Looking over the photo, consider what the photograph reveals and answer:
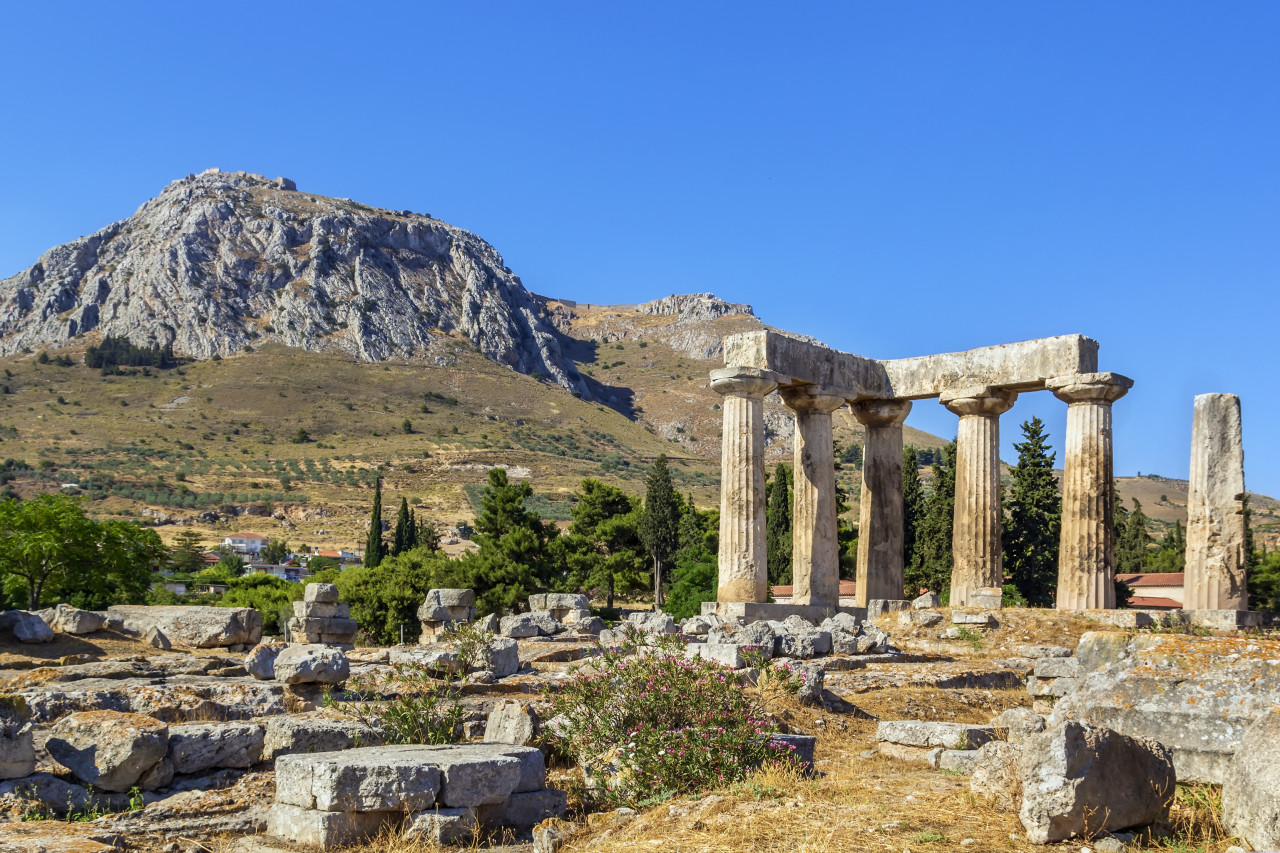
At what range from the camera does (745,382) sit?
70.2 feet

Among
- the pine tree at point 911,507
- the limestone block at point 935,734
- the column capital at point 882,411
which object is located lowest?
the limestone block at point 935,734

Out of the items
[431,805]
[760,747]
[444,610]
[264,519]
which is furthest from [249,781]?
[264,519]

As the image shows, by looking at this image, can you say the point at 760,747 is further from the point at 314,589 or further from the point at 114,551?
the point at 114,551

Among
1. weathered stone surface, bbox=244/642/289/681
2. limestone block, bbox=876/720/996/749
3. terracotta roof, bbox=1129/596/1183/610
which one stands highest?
weathered stone surface, bbox=244/642/289/681

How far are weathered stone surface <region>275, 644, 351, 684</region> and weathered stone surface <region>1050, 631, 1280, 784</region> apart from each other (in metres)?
7.55

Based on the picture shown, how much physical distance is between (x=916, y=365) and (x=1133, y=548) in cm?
4627

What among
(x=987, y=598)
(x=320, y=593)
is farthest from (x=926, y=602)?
(x=320, y=593)

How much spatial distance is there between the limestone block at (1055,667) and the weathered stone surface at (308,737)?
9.41m

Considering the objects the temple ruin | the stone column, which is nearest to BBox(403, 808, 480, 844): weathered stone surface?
the temple ruin

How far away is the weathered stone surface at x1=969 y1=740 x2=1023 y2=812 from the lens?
7102 mm

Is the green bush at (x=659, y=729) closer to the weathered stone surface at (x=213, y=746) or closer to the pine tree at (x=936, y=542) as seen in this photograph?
the weathered stone surface at (x=213, y=746)

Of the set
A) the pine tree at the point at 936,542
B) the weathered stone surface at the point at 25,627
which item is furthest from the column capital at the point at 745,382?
the pine tree at the point at 936,542

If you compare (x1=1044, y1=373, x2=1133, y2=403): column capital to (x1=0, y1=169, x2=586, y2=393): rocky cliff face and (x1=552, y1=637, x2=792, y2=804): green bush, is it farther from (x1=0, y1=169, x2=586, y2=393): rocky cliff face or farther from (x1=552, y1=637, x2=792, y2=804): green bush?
(x1=0, y1=169, x2=586, y2=393): rocky cliff face

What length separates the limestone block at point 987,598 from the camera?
75.2 feet
